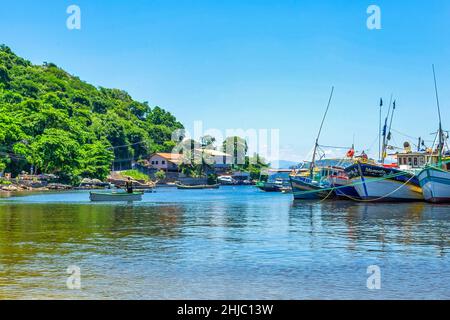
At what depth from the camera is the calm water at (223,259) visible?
16.3 meters

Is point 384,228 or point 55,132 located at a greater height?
point 55,132

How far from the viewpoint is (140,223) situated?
125 ft

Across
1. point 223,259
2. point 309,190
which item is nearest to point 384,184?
point 309,190

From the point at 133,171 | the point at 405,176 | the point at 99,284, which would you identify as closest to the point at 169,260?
the point at 99,284

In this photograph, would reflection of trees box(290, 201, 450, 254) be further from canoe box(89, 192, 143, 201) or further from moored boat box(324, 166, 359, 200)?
canoe box(89, 192, 143, 201)

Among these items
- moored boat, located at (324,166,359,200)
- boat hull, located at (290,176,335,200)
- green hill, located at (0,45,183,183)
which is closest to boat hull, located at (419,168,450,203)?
moored boat, located at (324,166,359,200)

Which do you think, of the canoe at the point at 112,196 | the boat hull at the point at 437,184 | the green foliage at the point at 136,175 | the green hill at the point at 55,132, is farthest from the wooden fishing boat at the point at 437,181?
the green foliage at the point at 136,175

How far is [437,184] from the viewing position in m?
62.2

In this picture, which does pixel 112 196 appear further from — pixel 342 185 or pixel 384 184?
pixel 384 184

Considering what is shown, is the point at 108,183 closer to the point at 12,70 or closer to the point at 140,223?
the point at 12,70

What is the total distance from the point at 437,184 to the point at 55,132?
258 feet

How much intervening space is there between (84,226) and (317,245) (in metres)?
15.5

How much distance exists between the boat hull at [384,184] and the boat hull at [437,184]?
2845 mm

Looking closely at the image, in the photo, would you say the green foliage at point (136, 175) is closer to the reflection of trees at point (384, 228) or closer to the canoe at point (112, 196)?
the canoe at point (112, 196)
